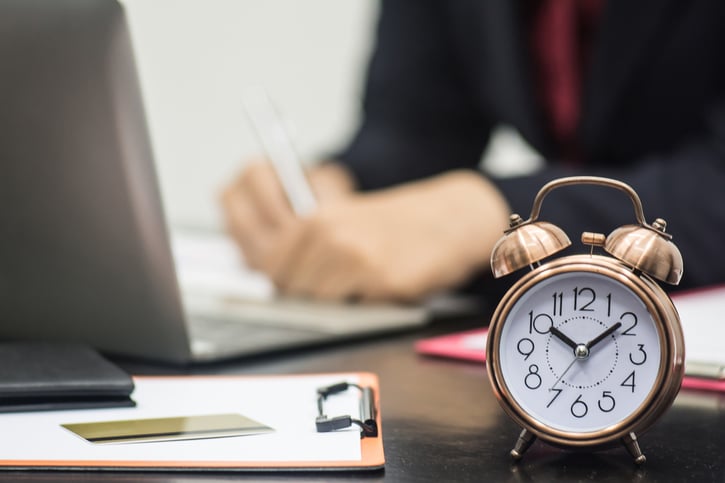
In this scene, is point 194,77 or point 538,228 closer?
point 538,228

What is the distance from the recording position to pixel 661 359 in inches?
19.3

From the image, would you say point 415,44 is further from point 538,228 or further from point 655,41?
point 538,228

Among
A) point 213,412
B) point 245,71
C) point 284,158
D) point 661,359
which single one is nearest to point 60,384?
point 213,412

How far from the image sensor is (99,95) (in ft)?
2.14

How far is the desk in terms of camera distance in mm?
469

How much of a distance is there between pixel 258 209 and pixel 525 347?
2.72 ft

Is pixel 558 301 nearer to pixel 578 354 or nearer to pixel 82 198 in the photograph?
pixel 578 354

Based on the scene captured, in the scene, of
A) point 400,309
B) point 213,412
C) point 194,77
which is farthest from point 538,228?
point 194,77

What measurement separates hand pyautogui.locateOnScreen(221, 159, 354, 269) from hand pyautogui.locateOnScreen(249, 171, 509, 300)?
0.08 meters

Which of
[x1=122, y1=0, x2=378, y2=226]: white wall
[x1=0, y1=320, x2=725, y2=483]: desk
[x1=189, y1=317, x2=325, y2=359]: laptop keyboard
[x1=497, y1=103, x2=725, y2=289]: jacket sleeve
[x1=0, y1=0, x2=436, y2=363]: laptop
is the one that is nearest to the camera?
[x1=0, y1=320, x2=725, y2=483]: desk

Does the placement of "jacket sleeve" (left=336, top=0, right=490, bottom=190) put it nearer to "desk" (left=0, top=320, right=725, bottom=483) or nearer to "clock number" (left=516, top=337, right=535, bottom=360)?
"desk" (left=0, top=320, right=725, bottom=483)

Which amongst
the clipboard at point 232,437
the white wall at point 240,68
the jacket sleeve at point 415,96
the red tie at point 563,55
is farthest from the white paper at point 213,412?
the white wall at point 240,68

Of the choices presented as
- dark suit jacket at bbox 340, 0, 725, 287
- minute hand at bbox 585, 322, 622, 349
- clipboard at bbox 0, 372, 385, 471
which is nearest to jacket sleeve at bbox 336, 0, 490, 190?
dark suit jacket at bbox 340, 0, 725, 287

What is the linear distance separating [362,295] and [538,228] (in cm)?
55
